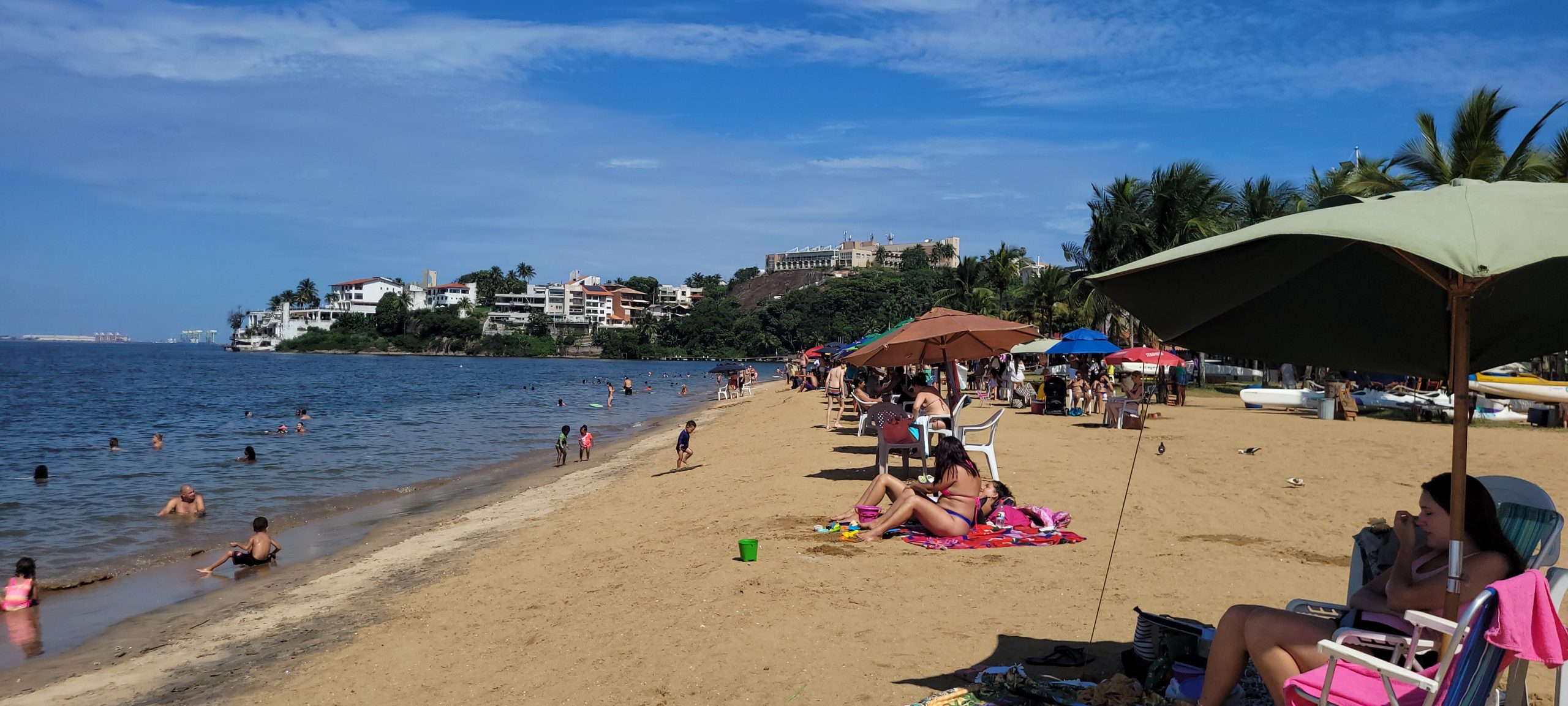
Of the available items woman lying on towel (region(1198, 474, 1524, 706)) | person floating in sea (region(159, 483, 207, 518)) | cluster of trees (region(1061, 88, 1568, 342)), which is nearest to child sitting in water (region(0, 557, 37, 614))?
person floating in sea (region(159, 483, 207, 518))

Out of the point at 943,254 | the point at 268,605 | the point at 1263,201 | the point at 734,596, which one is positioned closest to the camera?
the point at 734,596

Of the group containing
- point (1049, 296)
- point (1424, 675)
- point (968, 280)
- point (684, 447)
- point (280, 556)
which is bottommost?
point (280, 556)

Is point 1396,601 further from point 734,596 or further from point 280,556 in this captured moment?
point 280,556

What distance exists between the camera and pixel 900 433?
31.2 feet

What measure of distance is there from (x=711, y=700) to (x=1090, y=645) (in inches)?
69.5

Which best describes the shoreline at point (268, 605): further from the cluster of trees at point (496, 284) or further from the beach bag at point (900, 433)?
the cluster of trees at point (496, 284)

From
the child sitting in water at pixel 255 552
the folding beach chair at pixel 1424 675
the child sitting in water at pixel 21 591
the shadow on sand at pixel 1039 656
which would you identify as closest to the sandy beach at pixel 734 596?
the shadow on sand at pixel 1039 656

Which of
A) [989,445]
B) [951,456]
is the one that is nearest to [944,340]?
[989,445]

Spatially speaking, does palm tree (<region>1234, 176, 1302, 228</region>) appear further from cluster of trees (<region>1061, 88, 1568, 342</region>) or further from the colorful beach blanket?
the colorful beach blanket

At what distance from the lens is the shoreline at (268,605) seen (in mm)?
6062

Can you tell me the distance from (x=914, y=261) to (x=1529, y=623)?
152565 mm

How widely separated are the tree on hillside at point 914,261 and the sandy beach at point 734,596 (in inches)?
5252

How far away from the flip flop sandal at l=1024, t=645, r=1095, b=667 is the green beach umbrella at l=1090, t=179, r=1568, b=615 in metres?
1.43

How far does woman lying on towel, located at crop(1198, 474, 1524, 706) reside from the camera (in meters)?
2.98
